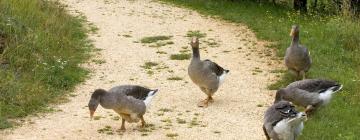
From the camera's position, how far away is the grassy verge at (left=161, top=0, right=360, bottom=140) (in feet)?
35.6

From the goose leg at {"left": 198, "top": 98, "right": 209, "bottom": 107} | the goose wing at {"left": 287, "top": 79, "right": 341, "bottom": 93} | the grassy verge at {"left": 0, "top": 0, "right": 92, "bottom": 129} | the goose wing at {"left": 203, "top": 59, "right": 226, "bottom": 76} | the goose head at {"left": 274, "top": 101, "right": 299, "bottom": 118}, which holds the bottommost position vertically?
the goose leg at {"left": 198, "top": 98, "right": 209, "bottom": 107}

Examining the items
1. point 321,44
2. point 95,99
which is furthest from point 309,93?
point 321,44

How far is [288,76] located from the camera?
14438 mm

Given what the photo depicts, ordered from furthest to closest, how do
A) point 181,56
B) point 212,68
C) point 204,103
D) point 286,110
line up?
point 181,56, point 204,103, point 212,68, point 286,110

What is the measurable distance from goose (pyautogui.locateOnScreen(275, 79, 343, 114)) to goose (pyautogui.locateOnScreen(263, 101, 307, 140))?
1.58 metres

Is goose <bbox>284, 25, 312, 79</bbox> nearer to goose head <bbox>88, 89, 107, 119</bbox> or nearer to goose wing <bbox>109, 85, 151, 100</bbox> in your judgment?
goose wing <bbox>109, 85, 151, 100</bbox>

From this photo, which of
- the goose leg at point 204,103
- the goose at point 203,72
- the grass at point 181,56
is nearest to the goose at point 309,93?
the goose at point 203,72

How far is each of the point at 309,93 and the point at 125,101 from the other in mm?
3280

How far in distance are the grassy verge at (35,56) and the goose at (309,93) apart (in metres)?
4.95

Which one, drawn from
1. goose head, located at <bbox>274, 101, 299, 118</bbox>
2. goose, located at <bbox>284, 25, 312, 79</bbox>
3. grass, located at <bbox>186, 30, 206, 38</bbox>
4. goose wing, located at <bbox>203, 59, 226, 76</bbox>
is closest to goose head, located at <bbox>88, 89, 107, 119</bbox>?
goose wing, located at <bbox>203, 59, 226, 76</bbox>

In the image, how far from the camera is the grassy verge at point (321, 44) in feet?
35.6

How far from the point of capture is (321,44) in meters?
17.3

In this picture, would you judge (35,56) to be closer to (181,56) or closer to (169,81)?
(169,81)

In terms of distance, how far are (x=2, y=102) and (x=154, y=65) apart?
520cm
